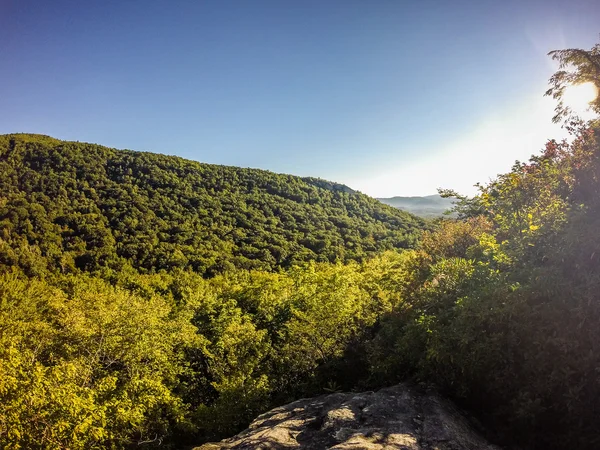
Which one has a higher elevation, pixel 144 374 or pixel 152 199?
pixel 152 199

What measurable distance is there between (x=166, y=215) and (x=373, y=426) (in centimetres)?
10685

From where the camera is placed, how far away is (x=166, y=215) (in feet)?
341

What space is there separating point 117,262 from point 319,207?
6956 cm

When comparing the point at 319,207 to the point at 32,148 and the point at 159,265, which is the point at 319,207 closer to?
the point at 159,265

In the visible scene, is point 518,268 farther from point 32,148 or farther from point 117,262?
point 32,148

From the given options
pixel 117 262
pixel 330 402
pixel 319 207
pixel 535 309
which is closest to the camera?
pixel 535 309

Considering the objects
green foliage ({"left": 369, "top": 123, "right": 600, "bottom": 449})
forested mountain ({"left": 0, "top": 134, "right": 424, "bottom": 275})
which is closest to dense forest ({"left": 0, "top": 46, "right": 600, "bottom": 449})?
green foliage ({"left": 369, "top": 123, "right": 600, "bottom": 449})

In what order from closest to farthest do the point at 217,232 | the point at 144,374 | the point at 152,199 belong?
1. the point at 144,374
2. the point at 217,232
3. the point at 152,199

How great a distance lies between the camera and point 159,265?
79.8 metres

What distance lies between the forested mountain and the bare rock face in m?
64.9

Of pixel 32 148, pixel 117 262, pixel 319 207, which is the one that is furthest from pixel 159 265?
pixel 32 148

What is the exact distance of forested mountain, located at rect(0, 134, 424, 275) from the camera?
8131cm

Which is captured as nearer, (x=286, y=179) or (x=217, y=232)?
(x=217, y=232)

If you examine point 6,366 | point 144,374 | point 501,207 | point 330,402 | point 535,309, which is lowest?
point 144,374
